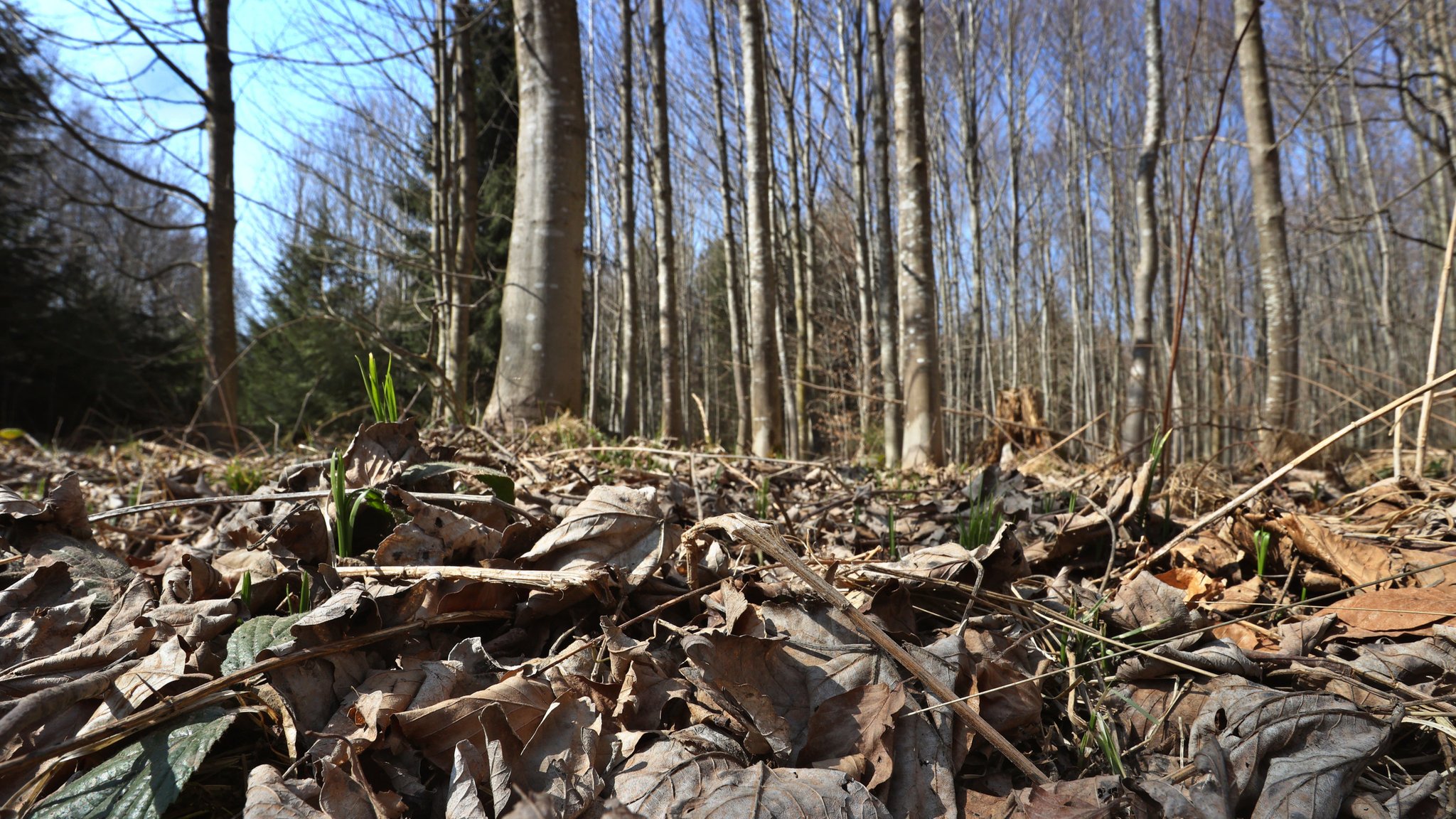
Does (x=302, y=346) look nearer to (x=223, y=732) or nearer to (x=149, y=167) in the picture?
(x=223, y=732)

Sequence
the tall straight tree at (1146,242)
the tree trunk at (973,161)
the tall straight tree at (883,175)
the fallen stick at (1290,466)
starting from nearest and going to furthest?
1. the fallen stick at (1290,466)
2. the tall straight tree at (1146,242)
3. the tall straight tree at (883,175)
4. the tree trunk at (973,161)

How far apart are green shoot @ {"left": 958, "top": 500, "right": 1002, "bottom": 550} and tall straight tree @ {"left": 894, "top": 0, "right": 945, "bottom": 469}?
2.65m

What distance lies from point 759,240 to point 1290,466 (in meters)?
5.06

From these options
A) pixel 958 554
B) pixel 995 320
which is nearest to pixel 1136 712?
pixel 958 554

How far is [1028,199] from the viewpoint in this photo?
20859 mm

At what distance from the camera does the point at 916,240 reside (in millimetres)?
4387

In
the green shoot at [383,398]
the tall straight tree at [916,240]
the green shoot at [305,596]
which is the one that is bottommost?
the green shoot at [305,596]

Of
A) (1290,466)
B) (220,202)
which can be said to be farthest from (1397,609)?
(220,202)

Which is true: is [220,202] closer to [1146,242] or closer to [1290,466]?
[1290,466]

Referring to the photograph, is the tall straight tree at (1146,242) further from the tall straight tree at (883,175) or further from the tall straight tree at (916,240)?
the tall straight tree at (916,240)

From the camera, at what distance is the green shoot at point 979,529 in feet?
5.26

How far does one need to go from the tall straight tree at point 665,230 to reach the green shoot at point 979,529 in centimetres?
693

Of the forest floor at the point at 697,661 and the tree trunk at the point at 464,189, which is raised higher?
the tree trunk at the point at 464,189

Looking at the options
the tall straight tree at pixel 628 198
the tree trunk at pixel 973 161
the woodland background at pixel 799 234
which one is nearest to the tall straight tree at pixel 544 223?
the woodland background at pixel 799 234
